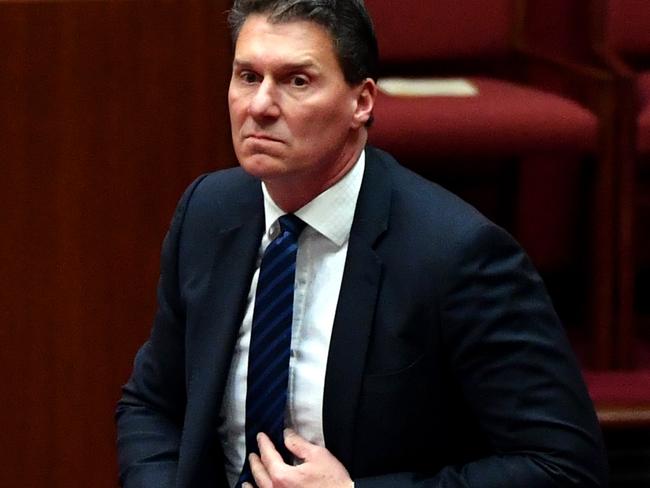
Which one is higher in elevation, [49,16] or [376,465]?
[49,16]

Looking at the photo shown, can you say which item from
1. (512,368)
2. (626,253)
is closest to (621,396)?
(626,253)

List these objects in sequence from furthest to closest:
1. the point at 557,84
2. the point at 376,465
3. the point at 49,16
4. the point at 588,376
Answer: the point at 557,84 < the point at 588,376 < the point at 49,16 < the point at 376,465

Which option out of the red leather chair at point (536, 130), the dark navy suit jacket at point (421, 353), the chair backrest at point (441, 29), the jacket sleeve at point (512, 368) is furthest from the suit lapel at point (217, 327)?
the chair backrest at point (441, 29)

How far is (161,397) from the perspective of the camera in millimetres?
675

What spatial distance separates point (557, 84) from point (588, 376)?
0.86ft

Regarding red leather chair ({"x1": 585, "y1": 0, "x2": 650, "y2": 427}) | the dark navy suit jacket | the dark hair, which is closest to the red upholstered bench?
red leather chair ({"x1": 585, "y1": 0, "x2": 650, "y2": 427})

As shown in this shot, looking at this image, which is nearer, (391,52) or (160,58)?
(160,58)

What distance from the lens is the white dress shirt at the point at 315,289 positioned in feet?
1.99

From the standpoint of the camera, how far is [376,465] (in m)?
0.60

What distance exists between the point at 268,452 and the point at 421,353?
0.09 metres

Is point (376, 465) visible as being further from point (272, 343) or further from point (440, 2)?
point (440, 2)

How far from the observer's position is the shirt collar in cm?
60

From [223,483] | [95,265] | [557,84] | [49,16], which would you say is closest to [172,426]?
[223,483]

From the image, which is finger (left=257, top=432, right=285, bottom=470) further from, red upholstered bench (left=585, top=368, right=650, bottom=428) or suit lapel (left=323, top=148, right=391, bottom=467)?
red upholstered bench (left=585, top=368, right=650, bottom=428)
